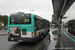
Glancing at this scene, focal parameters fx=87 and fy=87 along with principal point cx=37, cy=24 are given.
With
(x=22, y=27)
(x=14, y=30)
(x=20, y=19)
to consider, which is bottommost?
(x=14, y=30)

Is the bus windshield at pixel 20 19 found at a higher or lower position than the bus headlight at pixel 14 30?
higher

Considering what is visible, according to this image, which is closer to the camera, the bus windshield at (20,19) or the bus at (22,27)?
the bus at (22,27)

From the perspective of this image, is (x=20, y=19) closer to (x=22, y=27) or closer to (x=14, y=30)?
(x=22, y=27)

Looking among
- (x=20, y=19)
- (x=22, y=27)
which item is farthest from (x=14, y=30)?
(x=20, y=19)

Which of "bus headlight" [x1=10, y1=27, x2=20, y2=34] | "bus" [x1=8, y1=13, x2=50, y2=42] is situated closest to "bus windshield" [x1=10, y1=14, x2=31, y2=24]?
"bus" [x1=8, y1=13, x2=50, y2=42]

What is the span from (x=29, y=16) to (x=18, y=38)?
7.43ft

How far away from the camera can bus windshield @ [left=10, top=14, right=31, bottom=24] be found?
810 centimetres

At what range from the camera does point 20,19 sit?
27.0 ft

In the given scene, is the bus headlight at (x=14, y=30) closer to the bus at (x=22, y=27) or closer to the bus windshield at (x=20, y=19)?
the bus at (x=22, y=27)

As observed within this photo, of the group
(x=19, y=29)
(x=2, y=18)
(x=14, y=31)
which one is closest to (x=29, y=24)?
(x=19, y=29)

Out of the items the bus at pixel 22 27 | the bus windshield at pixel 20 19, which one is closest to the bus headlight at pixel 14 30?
the bus at pixel 22 27

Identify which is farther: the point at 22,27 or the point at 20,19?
the point at 20,19

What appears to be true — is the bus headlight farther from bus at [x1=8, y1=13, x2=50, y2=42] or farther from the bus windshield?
the bus windshield

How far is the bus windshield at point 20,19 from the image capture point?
8.10 metres
